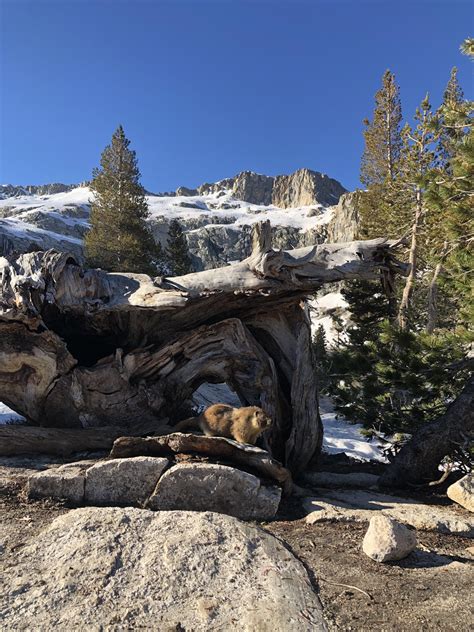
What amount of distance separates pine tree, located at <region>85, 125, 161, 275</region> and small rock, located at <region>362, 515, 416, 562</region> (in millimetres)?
24638

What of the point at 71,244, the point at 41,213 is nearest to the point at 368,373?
the point at 71,244

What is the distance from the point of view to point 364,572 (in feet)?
10.4

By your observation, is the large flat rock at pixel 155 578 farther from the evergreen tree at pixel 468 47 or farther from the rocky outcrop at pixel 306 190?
the rocky outcrop at pixel 306 190

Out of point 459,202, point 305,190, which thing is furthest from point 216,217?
point 459,202

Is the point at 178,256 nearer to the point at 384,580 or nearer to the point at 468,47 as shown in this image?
the point at 468,47

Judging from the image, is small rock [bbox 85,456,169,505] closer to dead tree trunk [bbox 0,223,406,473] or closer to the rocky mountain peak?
dead tree trunk [bbox 0,223,406,473]

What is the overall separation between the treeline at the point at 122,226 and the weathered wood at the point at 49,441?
21628 mm

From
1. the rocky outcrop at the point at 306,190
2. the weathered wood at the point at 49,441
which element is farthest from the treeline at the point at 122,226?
the rocky outcrop at the point at 306,190

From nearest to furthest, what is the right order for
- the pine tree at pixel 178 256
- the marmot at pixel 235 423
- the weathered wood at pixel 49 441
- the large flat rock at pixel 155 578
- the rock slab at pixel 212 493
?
the large flat rock at pixel 155 578
the rock slab at pixel 212 493
the marmot at pixel 235 423
the weathered wood at pixel 49 441
the pine tree at pixel 178 256

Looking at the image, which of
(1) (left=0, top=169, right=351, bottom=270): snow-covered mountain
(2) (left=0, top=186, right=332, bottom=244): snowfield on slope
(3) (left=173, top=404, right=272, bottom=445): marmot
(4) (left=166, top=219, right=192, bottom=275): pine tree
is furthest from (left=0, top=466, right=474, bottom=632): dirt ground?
(2) (left=0, top=186, right=332, bottom=244): snowfield on slope

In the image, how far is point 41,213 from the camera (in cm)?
12450

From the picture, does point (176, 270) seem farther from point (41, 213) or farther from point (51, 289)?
point (41, 213)

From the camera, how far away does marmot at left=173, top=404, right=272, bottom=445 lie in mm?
5066

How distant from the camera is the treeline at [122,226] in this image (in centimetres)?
2752
